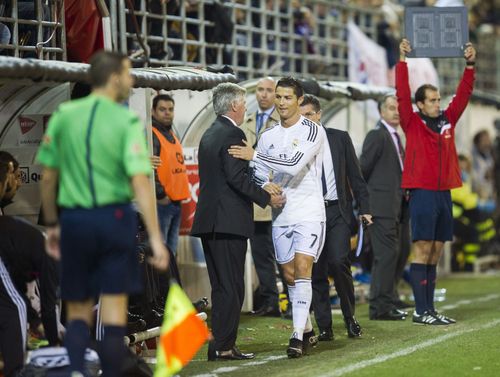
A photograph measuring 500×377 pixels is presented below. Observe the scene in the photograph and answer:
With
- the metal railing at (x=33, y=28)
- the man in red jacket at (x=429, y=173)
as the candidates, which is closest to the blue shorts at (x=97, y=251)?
the metal railing at (x=33, y=28)

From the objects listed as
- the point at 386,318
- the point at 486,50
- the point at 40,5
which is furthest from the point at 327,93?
the point at 486,50

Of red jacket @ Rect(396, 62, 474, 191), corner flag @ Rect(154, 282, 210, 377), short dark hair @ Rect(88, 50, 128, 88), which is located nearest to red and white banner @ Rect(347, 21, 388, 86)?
red jacket @ Rect(396, 62, 474, 191)

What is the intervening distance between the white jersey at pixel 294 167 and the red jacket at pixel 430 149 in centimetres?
208

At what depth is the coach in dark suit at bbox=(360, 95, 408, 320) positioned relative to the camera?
13586 millimetres

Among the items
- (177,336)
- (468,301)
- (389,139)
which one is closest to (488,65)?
(468,301)

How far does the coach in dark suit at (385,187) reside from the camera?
13.6 metres

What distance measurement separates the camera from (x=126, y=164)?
24.3 ft

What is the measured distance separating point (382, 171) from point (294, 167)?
140 inches

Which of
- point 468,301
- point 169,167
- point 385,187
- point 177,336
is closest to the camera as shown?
point 177,336

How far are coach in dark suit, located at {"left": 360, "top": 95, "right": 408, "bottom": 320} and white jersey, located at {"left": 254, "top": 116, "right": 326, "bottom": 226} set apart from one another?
3.12 meters

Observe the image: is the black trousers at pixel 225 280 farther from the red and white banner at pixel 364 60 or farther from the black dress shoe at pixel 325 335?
the red and white banner at pixel 364 60

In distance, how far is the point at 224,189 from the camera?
10.3 meters

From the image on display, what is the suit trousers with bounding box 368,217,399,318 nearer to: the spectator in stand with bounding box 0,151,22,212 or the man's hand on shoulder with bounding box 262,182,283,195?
the man's hand on shoulder with bounding box 262,182,283,195

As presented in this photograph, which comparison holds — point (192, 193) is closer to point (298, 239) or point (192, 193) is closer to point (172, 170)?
point (172, 170)
